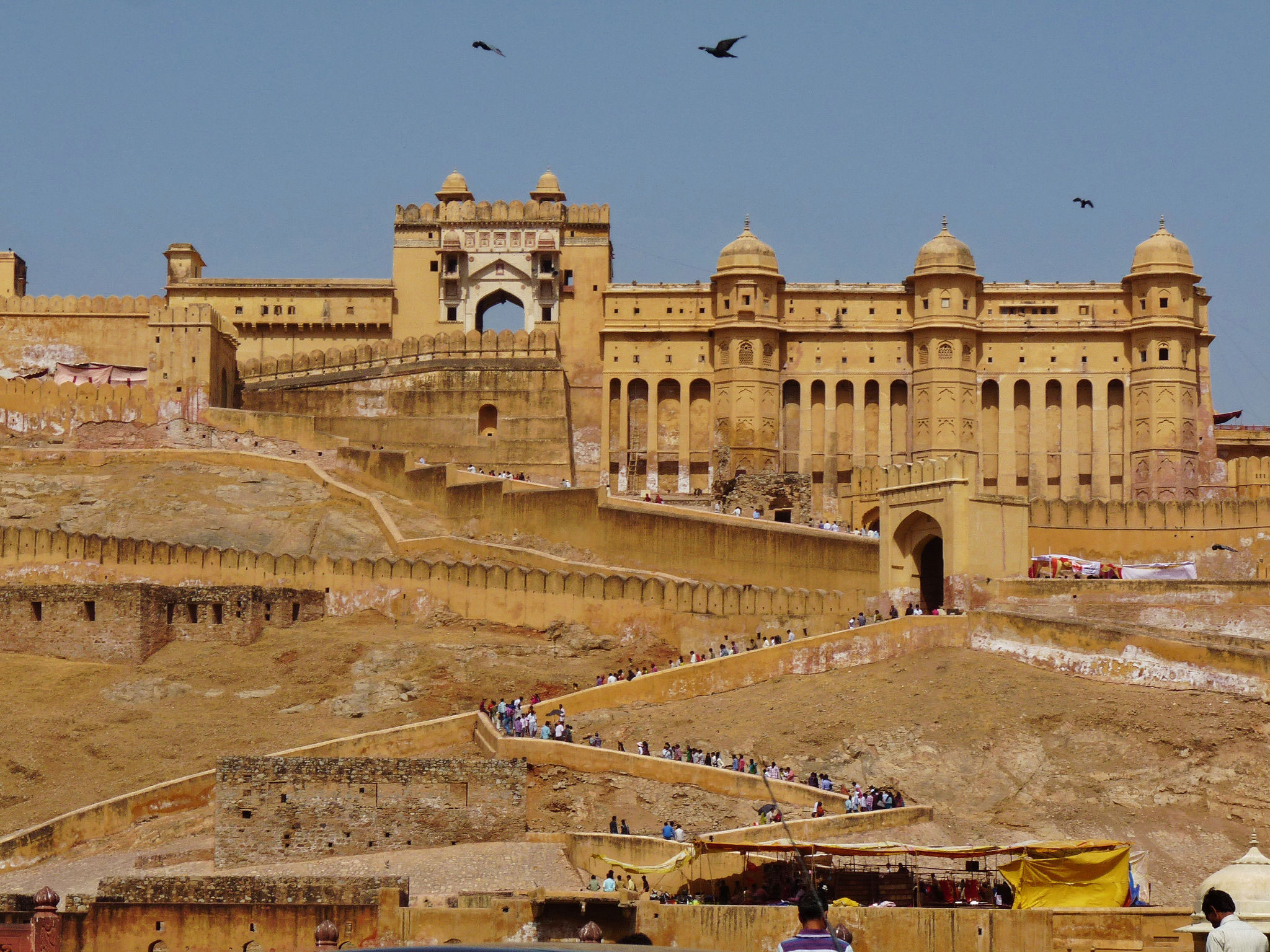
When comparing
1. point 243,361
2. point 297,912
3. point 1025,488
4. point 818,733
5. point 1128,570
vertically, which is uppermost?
point 243,361

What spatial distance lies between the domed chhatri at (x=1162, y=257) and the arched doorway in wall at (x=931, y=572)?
1700 cm

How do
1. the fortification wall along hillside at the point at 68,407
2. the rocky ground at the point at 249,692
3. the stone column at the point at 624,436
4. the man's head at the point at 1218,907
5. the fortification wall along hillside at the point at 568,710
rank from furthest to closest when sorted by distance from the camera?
the stone column at the point at 624,436, the fortification wall along hillside at the point at 68,407, the rocky ground at the point at 249,692, the fortification wall along hillside at the point at 568,710, the man's head at the point at 1218,907

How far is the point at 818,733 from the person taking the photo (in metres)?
31.4

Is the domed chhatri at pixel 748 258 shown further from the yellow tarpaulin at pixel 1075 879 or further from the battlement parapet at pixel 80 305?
the yellow tarpaulin at pixel 1075 879

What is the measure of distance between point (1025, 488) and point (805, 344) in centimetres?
695

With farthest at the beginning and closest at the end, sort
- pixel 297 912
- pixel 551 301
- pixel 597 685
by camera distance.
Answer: pixel 551 301 < pixel 597 685 < pixel 297 912

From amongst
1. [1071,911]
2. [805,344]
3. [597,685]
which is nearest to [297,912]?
[1071,911]

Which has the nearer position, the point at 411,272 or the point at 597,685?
the point at 597,685

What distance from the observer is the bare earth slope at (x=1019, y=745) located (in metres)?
28.0

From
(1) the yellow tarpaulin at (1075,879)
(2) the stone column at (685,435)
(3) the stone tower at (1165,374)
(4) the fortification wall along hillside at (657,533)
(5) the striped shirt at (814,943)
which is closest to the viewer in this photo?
(5) the striped shirt at (814,943)

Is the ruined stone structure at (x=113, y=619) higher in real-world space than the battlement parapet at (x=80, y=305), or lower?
lower

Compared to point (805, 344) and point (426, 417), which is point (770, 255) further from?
point (426, 417)

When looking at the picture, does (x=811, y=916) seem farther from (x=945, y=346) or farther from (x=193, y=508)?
(x=945, y=346)

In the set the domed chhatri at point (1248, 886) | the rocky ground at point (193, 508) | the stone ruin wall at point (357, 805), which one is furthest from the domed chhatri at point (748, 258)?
the domed chhatri at point (1248, 886)
